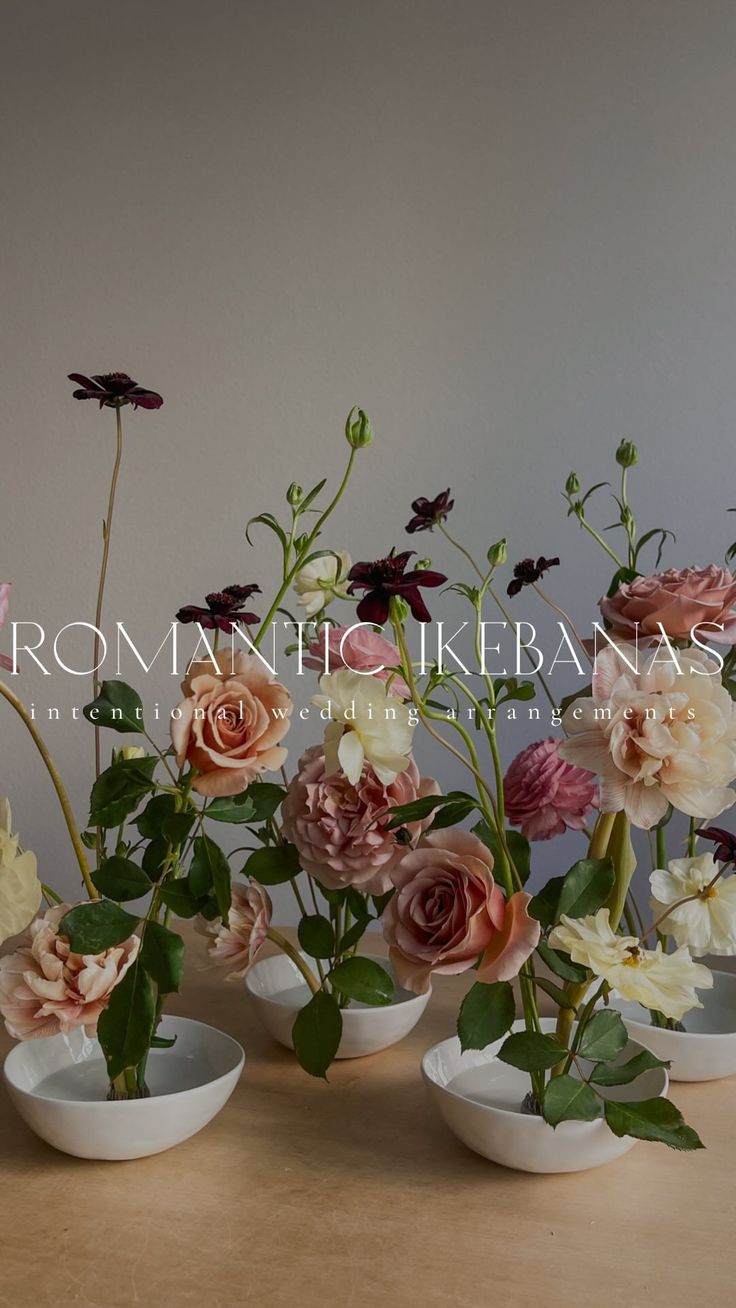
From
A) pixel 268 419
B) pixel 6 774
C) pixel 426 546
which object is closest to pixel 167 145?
pixel 268 419

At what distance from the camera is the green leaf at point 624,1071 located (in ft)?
2.21

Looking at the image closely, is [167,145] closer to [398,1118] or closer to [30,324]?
[30,324]

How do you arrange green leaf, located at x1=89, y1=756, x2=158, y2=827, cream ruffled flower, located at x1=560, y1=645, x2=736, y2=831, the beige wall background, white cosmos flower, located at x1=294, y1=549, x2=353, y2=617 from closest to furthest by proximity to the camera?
cream ruffled flower, located at x1=560, y1=645, x2=736, y2=831 → green leaf, located at x1=89, y1=756, x2=158, y2=827 → white cosmos flower, located at x1=294, y1=549, x2=353, y2=617 → the beige wall background

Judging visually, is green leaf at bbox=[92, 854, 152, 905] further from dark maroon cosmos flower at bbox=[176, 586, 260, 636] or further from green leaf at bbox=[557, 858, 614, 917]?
green leaf at bbox=[557, 858, 614, 917]

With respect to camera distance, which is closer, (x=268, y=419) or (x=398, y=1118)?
(x=398, y=1118)

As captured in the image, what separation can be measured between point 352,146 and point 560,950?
53.5 inches

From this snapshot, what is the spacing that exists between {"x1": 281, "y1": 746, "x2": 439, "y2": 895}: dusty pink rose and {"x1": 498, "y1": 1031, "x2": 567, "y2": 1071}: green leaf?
137 mm

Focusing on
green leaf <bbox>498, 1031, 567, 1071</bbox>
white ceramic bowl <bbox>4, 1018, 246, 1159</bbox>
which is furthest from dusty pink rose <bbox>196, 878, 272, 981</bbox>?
green leaf <bbox>498, 1031, 567, 1071</bbox>

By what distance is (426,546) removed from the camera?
1681 mm

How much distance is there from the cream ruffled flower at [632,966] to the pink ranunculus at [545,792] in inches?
7.6

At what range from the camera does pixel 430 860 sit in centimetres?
69

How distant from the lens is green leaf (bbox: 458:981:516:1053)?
668 millimetres

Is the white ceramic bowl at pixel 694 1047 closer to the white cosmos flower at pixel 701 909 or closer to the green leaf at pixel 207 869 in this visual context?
the white cosmos flower at pixel 701 909

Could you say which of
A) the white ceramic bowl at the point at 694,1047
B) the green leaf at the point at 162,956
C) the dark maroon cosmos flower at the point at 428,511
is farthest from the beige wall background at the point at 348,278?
the green leaf at the point at 162,956
